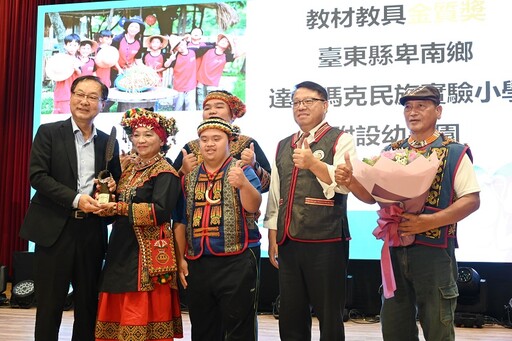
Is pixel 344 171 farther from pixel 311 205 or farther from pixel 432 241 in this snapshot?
pixel 432 241

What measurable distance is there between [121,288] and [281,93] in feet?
8.61

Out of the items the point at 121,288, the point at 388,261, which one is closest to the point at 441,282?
the point at 388,261

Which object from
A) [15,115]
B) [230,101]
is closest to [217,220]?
[230,101]

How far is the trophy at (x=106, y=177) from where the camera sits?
2.68 meters

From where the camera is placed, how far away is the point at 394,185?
238 centimetres

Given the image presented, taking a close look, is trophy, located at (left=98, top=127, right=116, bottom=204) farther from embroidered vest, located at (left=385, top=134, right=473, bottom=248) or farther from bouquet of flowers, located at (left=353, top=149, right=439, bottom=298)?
embroidered vest, located at (left=385, top=134, right=473, bottom=248)

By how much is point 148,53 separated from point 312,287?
324cm

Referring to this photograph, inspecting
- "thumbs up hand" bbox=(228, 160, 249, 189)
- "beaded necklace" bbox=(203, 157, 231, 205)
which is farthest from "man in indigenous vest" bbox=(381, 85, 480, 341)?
"beaded necklace" bbox=(203, 157, 231, 205)

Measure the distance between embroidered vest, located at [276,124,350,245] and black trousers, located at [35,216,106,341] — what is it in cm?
90

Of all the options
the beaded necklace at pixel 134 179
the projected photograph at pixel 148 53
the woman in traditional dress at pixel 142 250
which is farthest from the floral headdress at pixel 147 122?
the projected photograph at pixel 148 53

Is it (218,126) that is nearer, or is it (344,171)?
(344,171)

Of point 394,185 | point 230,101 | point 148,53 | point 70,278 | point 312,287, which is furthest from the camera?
point 148,53

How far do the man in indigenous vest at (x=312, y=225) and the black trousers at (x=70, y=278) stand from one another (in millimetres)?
884

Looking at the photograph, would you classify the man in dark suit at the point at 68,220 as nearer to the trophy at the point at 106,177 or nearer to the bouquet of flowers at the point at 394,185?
the trophy at the point at 106,177
